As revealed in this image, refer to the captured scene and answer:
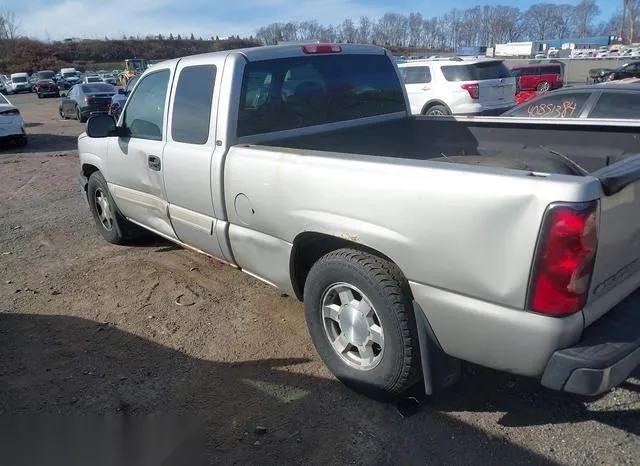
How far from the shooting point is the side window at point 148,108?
176 inches

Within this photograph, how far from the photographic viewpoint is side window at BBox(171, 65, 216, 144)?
3836mm

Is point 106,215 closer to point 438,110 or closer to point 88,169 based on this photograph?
point 88,169

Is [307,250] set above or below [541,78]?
below

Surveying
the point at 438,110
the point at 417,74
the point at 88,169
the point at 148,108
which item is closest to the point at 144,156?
the point at 148,108

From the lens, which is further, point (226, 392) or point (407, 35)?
point (407, 35)

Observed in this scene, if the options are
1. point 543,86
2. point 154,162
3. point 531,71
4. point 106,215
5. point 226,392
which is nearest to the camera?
point 226,392

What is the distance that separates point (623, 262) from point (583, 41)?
326 feet

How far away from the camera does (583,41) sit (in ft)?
287

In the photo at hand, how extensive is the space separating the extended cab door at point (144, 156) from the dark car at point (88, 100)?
58.7 ft

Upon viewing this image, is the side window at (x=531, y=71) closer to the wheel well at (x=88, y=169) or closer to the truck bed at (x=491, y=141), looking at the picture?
the truck bed at (x=491, y=141)

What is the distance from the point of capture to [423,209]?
2.44 meters

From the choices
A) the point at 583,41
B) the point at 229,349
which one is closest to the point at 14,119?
the point at 229,349

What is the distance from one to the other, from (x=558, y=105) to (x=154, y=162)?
5.77 meters

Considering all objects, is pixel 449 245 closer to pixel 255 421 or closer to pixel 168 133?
pixel 255 421
